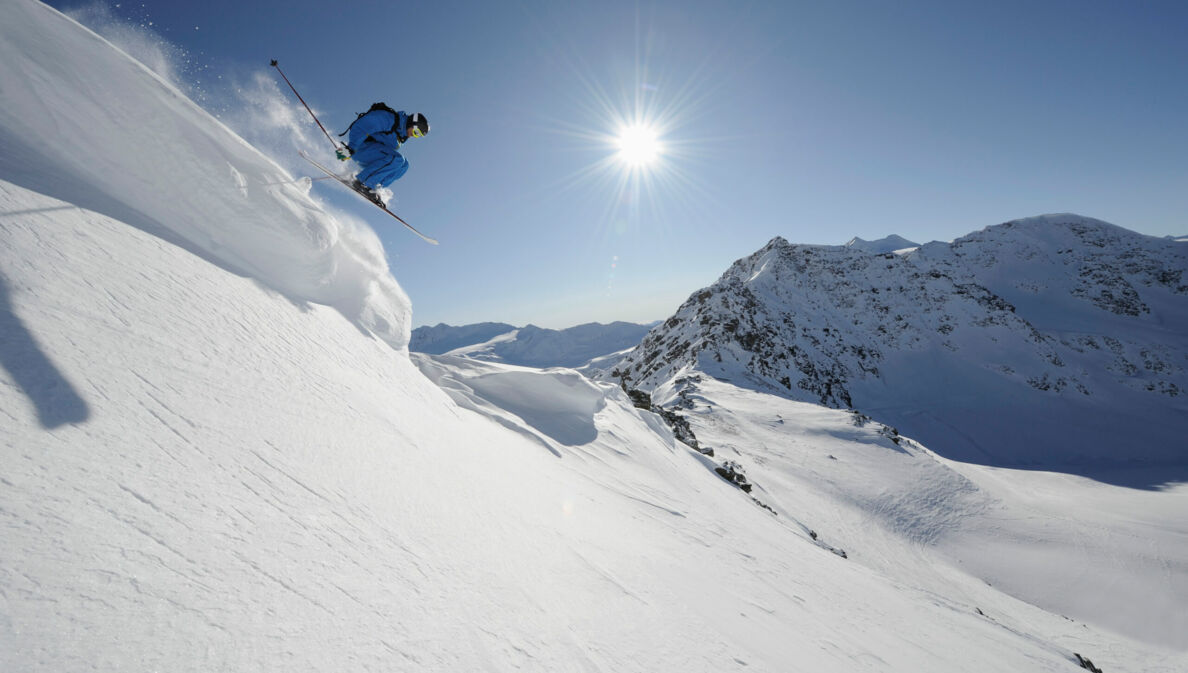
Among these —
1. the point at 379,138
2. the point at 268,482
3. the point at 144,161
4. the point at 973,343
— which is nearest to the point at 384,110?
the point at 379,138

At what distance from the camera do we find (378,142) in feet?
26.0

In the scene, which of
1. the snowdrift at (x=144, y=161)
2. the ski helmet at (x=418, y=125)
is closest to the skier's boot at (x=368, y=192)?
the ski helmet at (x=418, y=125)

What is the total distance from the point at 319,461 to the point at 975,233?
150304 mm

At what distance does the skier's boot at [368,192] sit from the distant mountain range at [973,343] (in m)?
25.6

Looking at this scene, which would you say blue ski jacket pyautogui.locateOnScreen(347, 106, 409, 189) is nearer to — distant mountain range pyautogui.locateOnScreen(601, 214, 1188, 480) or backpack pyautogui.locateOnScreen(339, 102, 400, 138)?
backpack pyautogui.locateOnScreen(339, 102, 400, 138)

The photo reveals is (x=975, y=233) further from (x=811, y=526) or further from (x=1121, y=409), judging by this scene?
(x=811, y=526)

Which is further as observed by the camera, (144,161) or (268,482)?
(144,161)

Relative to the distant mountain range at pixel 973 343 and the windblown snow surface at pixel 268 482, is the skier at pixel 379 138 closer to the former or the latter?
the windblown snow surface at pixel 268 482

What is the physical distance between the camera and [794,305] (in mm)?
69062

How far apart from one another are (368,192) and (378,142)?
1.31 meters

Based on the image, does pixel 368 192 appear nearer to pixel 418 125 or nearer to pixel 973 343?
pixel 418 125

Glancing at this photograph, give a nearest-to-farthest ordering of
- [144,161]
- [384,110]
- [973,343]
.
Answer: [144,161] → [384,110] → [973,343]

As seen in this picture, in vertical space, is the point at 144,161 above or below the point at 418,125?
below

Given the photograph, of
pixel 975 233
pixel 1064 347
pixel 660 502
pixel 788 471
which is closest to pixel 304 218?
pixel 660 502
